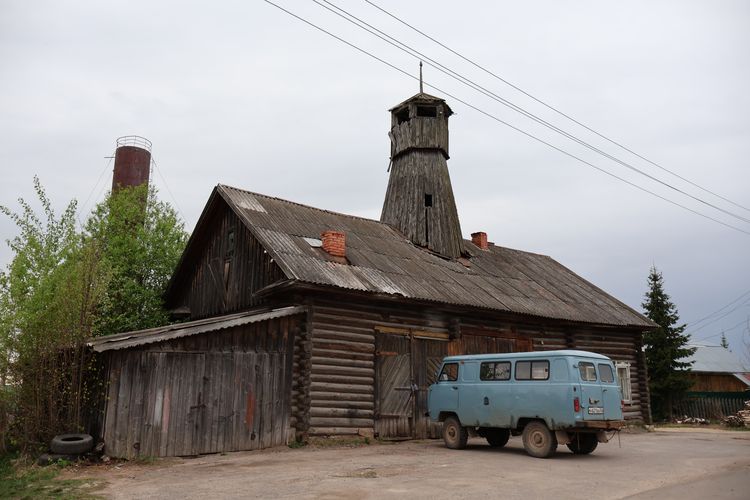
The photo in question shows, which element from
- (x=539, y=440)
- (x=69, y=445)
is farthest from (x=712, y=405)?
(x=69, y=445)

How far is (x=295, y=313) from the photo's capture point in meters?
16.1

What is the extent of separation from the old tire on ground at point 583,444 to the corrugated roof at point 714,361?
40.1 meters

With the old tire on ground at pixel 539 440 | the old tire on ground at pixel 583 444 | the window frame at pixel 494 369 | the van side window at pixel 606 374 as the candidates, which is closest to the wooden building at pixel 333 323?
the window frame at pixel 494 369

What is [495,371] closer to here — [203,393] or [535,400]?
[535,400]

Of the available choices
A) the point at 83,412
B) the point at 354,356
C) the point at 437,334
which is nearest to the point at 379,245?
the point at 437,334

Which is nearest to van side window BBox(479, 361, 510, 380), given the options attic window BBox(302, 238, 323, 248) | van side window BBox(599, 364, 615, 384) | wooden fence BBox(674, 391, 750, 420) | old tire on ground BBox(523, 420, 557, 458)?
old tire on ground BBox(523, 420, 557, 458)

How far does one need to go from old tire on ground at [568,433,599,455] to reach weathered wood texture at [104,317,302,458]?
7083 mm

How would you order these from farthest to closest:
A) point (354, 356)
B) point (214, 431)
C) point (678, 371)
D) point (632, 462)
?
point (678, 371) → point (354, 356) → point (214, 431) → point (632, 462)

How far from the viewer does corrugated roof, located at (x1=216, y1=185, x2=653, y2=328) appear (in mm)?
17656

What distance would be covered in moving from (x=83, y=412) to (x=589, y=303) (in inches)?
779

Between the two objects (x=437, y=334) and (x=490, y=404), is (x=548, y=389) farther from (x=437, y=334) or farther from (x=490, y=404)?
(x=437, y=334)

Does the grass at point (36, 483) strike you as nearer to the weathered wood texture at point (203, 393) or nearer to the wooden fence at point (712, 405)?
the weathered wood texture at point (203, 393)

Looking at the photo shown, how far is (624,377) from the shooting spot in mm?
25375

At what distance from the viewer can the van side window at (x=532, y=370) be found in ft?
44.6
